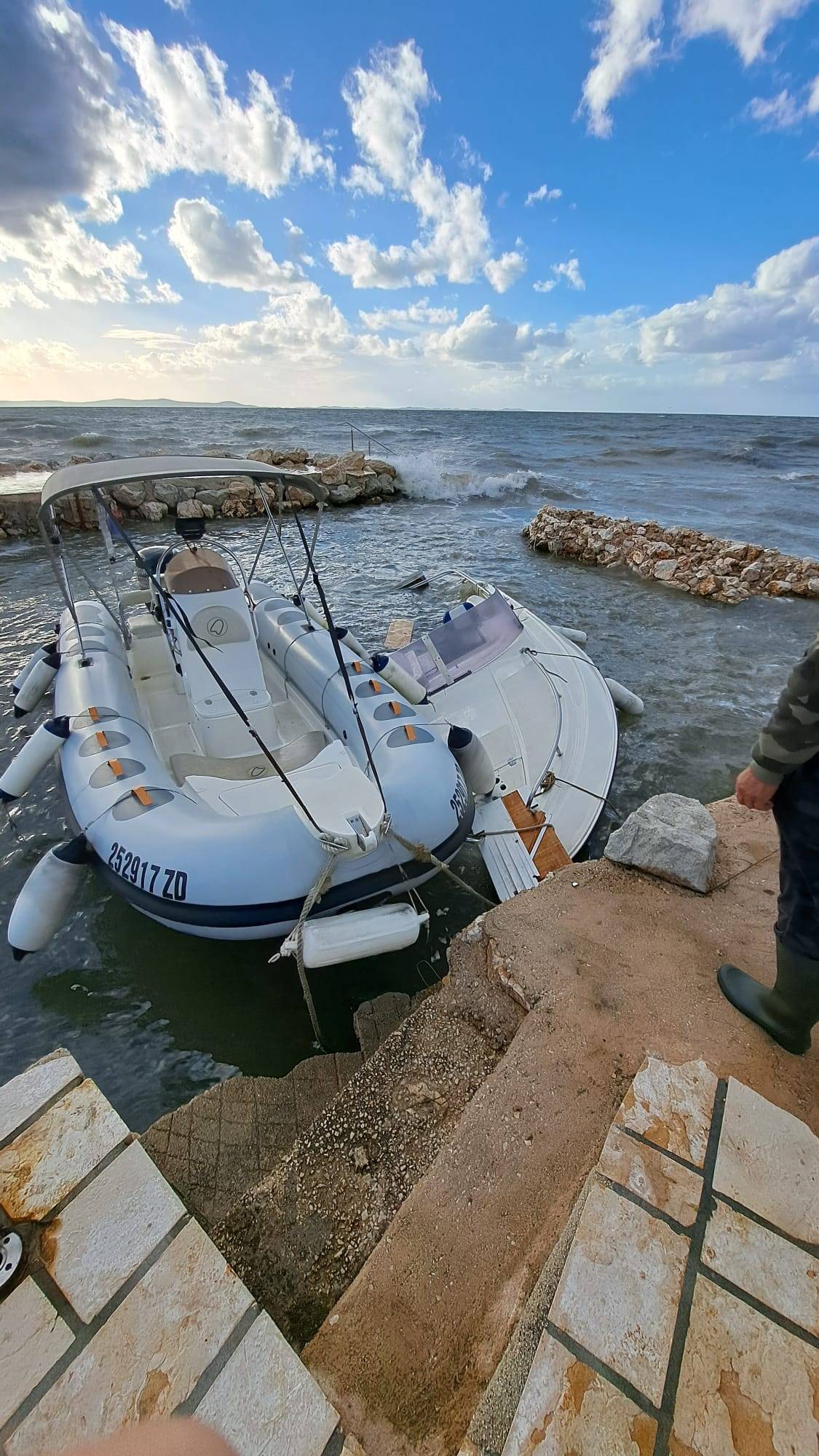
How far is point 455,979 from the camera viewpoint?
8.65 feet

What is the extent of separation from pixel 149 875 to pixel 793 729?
3383 millimetres

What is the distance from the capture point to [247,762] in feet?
15.6

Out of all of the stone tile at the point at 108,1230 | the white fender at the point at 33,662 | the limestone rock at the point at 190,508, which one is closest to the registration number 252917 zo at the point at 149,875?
the stone tile at the point at 108,1230

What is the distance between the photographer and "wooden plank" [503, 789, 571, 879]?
14.2 ft

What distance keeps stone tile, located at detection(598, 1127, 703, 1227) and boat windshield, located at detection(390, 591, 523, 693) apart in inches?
186

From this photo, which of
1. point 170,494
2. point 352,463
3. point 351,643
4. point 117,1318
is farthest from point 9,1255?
point 352,463

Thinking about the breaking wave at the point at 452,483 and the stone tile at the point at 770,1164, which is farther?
the breaking wave at the point at 452,483

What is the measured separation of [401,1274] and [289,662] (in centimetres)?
512

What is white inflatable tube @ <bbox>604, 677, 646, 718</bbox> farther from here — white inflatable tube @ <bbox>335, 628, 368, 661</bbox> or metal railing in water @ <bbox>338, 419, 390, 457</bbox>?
metal railing in water @ <bbox>338, 419, 390, 457</bbox>

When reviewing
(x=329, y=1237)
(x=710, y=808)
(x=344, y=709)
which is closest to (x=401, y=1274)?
(x=329, y=1237)

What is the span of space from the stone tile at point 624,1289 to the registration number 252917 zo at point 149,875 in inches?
105

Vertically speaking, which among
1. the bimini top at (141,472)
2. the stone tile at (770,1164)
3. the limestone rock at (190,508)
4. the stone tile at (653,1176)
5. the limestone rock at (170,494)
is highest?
the bimini top at (141,472)

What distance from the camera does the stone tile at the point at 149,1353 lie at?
4.04 ft

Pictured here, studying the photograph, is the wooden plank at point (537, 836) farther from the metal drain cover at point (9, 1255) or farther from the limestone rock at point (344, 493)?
the limestone rock at point (344, 493)
